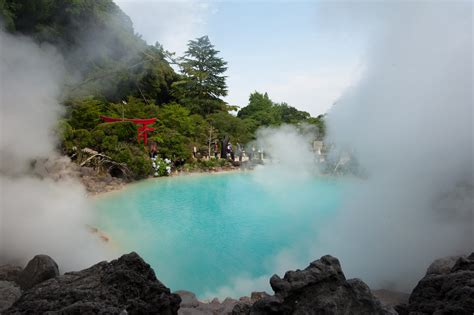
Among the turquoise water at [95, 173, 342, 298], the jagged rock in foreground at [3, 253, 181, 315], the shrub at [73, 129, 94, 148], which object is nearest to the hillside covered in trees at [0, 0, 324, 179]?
the shrub at [73, 129, 94, 148]

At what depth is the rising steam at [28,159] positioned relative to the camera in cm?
457

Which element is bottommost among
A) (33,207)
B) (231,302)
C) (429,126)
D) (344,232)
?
(231,302)

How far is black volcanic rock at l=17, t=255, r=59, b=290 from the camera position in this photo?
369 centimetres

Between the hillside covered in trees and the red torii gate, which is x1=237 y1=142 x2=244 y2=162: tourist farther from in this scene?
the red torii gate

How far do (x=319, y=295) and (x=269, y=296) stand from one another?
394mm

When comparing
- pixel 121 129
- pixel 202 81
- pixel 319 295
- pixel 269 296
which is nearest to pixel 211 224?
pixel 269 296

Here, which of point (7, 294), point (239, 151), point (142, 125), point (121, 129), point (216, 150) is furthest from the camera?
point (239, 151)

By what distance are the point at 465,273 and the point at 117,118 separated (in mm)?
16434

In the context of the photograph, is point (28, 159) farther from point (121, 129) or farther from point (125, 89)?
point (125, 89)

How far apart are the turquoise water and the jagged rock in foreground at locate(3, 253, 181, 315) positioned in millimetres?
2416

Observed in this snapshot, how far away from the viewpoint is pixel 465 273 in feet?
9.03

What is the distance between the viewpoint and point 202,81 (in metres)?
29.5

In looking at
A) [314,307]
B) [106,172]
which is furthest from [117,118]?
[314,307]

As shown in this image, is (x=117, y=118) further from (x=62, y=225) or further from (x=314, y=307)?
(x=314, y=307)
